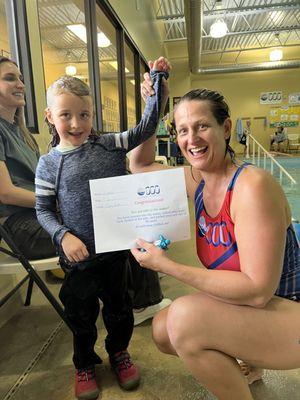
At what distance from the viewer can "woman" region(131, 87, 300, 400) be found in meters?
0.76

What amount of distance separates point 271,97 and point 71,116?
484 inches

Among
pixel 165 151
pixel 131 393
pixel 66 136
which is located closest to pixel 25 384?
pixel 131 393

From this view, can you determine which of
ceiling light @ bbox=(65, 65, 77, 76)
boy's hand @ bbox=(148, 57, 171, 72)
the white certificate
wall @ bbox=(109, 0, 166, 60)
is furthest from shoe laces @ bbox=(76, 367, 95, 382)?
ceiling light @ bbox=(65, 65, 77, 76)

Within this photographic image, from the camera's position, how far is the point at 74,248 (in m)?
0.94

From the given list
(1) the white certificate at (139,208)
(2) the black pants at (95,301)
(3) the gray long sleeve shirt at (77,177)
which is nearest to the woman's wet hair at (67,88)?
(3) the gray long sleeve shirt at (77,177)

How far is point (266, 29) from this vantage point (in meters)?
7.75

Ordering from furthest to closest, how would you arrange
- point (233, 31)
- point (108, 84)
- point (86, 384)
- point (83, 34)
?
point (233, 31) → point (83, 34) → point (108, 84) → point (86, 384)

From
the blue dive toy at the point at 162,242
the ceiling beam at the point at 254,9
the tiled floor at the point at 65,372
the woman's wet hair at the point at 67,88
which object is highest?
the ceiling beam at the point at 254,9

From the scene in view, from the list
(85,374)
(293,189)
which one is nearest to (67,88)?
(85,374)

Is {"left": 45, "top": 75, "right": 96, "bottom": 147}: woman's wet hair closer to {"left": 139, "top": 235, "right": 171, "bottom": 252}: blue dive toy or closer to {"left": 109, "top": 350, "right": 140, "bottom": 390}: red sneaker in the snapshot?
{"left": 139, "top": 235, "right": 171, "bottom": 252}: blue dive toy

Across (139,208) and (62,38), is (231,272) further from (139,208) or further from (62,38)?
(62,38)

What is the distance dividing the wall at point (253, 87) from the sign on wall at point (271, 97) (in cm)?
14

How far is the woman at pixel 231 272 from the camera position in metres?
0.76

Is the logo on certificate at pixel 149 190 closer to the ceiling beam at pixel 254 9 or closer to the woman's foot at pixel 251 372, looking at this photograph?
the woman's foot at pixel 251 372
